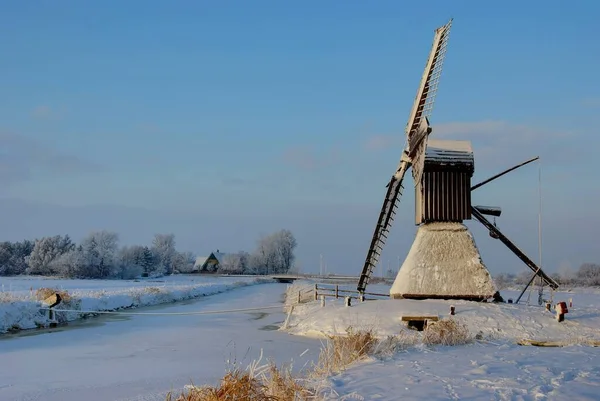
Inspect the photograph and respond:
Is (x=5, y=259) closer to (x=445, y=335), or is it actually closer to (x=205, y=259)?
(x=205, y=259)

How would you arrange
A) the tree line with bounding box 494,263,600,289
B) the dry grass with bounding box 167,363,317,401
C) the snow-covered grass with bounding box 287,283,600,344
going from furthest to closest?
the tree line with bounding box 494,263,600,289 < the snow-covered grass with bounding box 287,283,600,344 < the dry grass with bounding box 167,363,317,401

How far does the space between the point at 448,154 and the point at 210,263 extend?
320 ft

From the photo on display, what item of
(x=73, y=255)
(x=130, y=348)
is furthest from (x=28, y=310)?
(x=73, y=255)

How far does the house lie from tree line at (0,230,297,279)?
1.82 m

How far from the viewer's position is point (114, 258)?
244ft

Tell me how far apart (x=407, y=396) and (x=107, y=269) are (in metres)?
72.5

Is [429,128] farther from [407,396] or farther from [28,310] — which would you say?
[28,310]

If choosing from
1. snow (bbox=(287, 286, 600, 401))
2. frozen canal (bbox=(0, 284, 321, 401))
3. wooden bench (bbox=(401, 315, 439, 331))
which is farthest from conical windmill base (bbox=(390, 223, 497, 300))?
snow (bbox=(287, 286, 600, 401))

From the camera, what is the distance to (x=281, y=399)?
476cm

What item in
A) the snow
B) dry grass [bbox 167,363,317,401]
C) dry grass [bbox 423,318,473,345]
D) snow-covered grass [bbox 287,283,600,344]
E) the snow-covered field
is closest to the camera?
dry grass [bbox 167,363,317,401]

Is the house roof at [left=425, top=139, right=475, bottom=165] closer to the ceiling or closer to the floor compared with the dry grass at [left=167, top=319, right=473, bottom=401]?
closer to the ceiling

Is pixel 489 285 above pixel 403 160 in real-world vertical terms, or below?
below

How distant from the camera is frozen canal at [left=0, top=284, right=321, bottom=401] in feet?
29.2

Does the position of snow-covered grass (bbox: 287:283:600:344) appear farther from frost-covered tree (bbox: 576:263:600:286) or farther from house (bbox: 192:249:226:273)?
house (bbox: 192:249:226:273)
